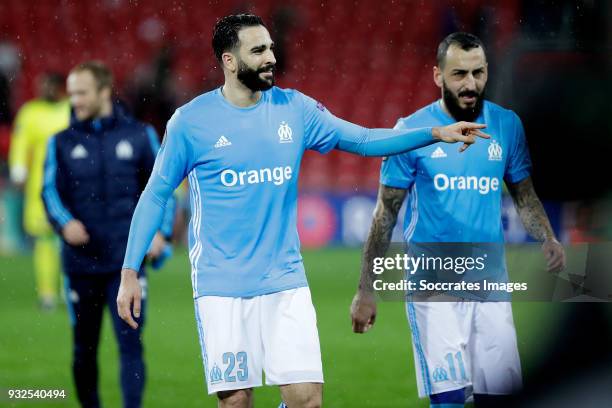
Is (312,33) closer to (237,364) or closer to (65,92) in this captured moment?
(65,92)

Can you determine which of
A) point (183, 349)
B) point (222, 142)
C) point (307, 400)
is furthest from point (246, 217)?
point (183, 349)

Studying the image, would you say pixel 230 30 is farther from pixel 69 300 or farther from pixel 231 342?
pixel 69 300

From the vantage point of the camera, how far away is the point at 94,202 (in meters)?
4.55

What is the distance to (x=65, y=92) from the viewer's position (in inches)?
286

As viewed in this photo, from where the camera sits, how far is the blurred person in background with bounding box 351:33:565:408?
3797 millimetres

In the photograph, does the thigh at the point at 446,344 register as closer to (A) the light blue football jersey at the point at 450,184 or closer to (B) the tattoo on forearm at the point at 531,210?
(A) the light blue football jersey at the point at 450,184

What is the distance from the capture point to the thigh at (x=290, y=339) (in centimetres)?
335

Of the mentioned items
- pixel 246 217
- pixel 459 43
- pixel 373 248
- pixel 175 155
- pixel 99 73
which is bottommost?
pixel 373 248

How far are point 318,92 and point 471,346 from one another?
797cm

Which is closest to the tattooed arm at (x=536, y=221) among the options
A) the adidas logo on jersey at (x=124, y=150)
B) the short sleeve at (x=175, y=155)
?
the short sleeve at (x=175, y=155)

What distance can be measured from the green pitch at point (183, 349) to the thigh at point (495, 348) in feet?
0.24

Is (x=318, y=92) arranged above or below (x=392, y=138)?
above

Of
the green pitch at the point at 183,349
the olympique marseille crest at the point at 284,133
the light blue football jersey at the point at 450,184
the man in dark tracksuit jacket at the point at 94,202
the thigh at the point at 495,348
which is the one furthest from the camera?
the green pitch at the point at 183,349

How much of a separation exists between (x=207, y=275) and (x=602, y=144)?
2856mm
